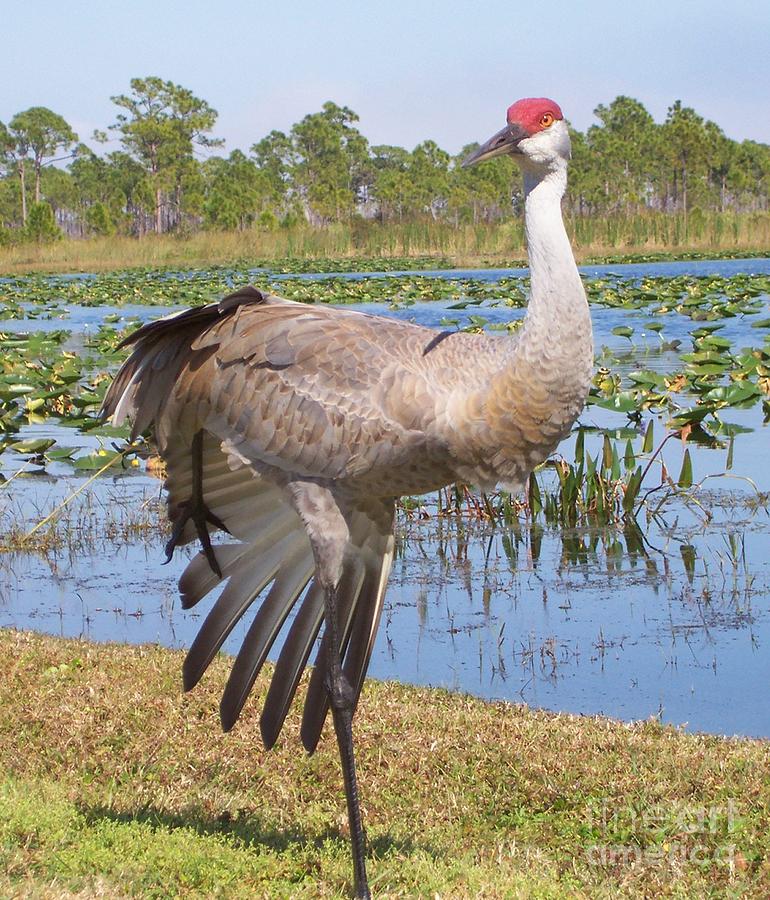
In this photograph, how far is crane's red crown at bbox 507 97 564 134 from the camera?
3291mm

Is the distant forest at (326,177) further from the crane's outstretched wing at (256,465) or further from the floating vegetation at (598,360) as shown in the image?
the crane's outstretched wing at (256,465)

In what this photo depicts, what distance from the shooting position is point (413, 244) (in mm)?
32281

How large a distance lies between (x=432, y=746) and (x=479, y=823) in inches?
17.3

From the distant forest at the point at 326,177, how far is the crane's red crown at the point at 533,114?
37.2 metres

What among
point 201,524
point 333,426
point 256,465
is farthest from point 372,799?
point 333,426

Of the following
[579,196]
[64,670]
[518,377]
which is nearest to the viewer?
[518,377]

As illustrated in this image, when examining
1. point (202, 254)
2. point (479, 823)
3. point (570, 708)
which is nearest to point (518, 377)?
point (479, 823)

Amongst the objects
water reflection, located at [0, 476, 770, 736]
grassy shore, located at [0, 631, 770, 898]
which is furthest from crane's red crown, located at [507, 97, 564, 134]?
water reflection, located at [0, 476, 770, 736]

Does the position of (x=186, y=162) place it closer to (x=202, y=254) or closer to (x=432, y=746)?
(x=202, y=254)

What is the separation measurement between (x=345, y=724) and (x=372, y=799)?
1.89 ft

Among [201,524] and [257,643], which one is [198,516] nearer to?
[201,524]

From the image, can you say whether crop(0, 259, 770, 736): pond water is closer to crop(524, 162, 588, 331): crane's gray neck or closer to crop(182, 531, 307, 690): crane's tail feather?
crop(182, 531, 307, 690): crane's tail feather

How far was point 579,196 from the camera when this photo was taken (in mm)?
49812

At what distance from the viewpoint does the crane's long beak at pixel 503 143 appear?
129 inches
